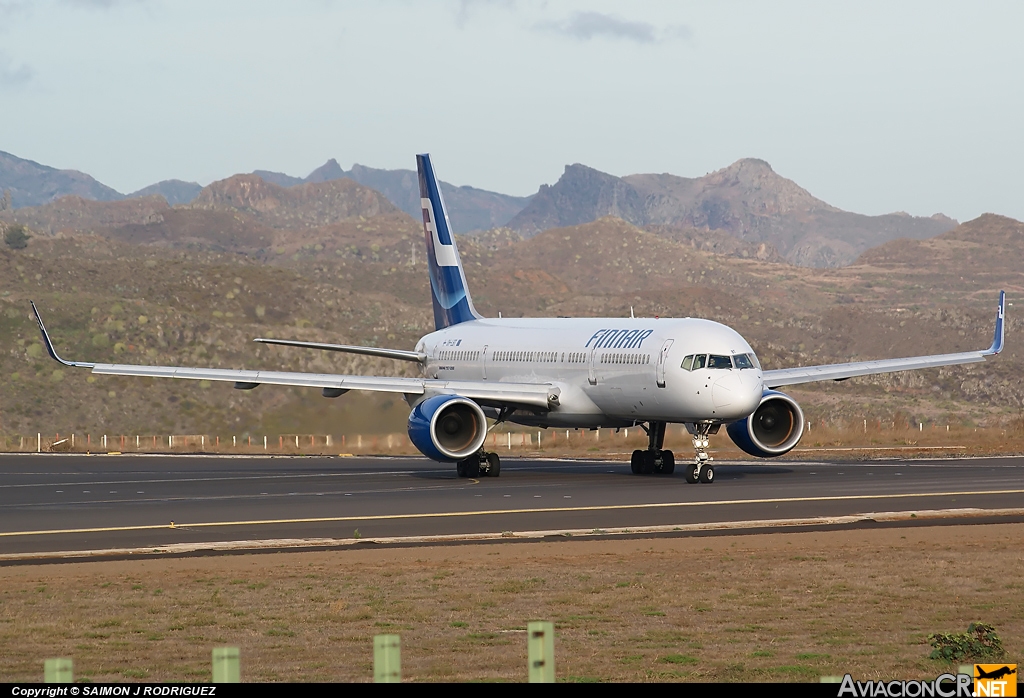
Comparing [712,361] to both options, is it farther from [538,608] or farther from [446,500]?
[538,608]

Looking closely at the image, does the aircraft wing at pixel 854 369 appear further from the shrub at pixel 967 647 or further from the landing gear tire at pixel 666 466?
the shrub at pixel 967 647

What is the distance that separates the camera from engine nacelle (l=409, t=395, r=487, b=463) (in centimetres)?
4003

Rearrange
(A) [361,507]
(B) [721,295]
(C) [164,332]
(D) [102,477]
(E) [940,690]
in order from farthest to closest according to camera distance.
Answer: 1. (B) [721,295]
2. (C) [164,332]
3. (D) [102,477]
4. (A) [361,507]
5. (E) [940,690]

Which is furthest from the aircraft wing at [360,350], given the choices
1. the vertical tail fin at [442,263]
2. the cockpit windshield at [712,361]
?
the cockpit windshield at [712,361]

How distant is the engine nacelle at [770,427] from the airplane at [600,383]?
0.03 metres

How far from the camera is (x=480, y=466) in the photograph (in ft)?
140

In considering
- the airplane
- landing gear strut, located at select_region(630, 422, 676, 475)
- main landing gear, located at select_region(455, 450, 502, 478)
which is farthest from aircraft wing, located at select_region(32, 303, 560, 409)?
landing gear strut, located at select_region(630, 422, 676, 475)

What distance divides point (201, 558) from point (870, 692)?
50.4ft

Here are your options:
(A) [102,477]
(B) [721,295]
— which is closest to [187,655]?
(A) [102,477]

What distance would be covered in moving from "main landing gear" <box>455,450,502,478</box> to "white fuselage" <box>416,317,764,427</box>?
2.10 m

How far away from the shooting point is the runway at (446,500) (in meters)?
27.1

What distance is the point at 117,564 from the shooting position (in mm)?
22156

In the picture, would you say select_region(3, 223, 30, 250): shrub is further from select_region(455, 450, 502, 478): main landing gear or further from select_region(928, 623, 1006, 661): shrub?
select_region(928, 623, 1006, 661): shrub

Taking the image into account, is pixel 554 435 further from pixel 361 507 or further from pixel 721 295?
pixel 721 295
